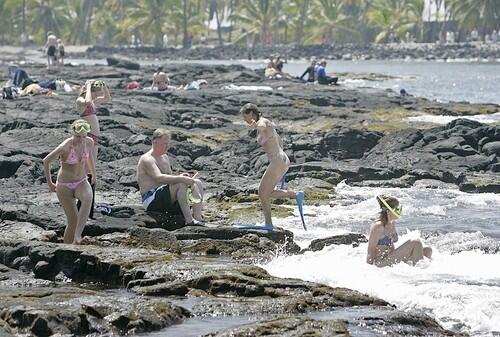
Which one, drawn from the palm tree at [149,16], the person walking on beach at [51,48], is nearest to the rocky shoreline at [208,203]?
the person walking on beach at [51,48]

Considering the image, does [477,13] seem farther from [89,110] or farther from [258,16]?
[89,110]

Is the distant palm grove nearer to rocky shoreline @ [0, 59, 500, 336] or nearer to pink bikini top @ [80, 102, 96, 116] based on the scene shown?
rocky shoreline @ [0, 59, 500, 336]

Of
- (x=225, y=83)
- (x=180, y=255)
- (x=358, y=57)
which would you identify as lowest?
(x=358, y=57)

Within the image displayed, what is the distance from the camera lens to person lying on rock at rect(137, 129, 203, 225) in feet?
45.9

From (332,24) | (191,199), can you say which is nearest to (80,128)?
(191,199)

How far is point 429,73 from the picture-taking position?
83.6 m

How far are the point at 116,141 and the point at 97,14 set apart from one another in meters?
113

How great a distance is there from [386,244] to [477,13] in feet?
353

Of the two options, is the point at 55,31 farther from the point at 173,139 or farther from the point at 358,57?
the point at 173,139

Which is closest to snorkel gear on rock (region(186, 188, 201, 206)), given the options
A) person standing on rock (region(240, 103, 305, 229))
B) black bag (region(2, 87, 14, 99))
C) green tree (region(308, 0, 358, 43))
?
person standing on rock (region(240, 103, 305, 229))

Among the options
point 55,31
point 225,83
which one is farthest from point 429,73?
point 55,31

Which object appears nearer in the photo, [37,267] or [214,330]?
[214,330]

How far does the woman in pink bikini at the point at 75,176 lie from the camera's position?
42.5ft

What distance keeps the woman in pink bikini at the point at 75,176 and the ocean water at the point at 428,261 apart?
2189 mm
